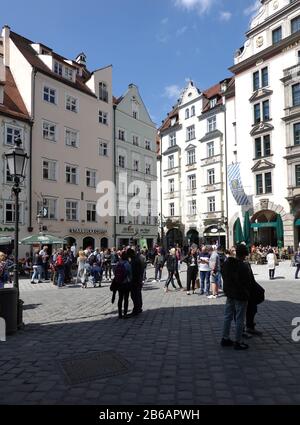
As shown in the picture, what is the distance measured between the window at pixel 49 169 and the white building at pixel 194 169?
1773cm

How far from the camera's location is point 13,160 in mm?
9273

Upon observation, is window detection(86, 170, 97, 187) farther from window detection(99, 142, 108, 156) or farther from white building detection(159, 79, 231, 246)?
white building detection(159, 79, 231, 246)

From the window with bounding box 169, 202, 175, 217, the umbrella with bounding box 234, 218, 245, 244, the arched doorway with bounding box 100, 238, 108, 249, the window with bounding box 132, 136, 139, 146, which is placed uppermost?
the window with bounding box 132, 136, 139, 146

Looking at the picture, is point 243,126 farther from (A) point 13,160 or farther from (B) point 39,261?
(A) point 13,160

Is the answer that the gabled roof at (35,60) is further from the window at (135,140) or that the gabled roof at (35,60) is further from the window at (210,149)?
the window at (210,149)

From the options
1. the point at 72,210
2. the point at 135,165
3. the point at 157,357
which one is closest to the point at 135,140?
the point at 135,165

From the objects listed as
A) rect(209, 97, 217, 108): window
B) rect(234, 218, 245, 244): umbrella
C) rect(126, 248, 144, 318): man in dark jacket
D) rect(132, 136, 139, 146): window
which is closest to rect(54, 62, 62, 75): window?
rect(132, 136, 139, 146): window

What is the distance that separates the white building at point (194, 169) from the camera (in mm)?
40872

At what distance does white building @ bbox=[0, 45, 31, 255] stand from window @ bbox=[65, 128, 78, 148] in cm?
430

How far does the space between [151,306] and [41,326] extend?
3.68 m

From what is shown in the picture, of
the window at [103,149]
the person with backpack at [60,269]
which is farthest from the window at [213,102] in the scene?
the person with backpack at [60,269]

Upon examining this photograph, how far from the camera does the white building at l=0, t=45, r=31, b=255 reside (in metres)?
27.2

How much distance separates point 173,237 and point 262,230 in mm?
14438
